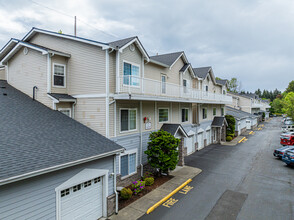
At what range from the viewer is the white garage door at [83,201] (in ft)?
25.4

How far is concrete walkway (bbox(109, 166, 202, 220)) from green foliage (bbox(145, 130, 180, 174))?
118 centimetres

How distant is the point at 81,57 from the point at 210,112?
68.9 feet


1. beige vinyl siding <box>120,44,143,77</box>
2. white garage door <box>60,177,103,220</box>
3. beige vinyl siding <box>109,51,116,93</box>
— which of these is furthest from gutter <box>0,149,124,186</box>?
beige vinyl siding <box>120,44,143,77</box>

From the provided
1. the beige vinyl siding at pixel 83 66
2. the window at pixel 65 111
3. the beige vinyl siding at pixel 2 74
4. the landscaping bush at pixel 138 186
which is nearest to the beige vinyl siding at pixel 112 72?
Answer: the beige vinyl siding at pixel 83 66

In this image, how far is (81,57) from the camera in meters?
12.5

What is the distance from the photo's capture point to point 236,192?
12.0 m

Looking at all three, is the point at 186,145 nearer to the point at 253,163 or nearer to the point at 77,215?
the point at 253,163

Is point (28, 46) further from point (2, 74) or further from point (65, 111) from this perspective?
point (65, 111)

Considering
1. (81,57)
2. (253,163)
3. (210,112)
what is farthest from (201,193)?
(210,112)

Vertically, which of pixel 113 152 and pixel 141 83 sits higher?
pixel 141 83

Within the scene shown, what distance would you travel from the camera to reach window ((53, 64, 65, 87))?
41.1 ft

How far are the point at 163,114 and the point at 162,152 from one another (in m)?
4.57

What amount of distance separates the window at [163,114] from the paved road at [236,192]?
5.34m

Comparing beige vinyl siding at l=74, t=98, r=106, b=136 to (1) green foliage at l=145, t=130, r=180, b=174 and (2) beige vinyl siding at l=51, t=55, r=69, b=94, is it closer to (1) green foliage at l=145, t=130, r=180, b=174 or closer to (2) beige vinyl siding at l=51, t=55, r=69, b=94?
(2) beige vinyl siding at l=51, t=55, r=69, b=94
